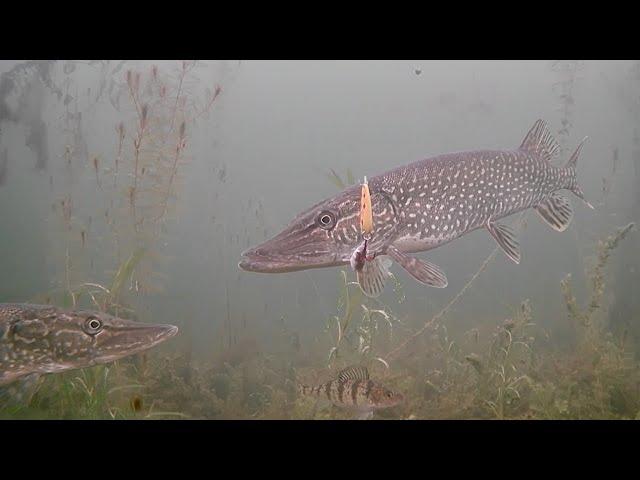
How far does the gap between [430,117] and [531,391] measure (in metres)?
48.9

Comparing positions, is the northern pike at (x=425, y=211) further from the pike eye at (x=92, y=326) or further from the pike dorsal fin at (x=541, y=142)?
the pike eye at (x=92, y=326)

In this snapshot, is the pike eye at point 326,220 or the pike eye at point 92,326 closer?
the pike eye at point 92,326

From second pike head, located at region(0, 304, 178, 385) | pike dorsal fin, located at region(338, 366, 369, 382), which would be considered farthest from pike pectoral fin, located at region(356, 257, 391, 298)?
second pike head, located at region(0, 304, 178, 385)

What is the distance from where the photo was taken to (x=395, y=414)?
5.61m

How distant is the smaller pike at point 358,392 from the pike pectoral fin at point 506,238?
6.87 ft

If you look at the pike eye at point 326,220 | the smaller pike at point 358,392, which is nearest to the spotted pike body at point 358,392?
→ the smaller pike at point 358,392

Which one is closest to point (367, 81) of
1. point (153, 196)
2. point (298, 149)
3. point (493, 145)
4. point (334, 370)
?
point (298, 149)

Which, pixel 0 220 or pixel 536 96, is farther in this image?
pixel 536 96

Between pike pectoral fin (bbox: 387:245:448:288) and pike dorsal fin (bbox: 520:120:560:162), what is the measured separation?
2440mm

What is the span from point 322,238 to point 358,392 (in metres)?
1.65

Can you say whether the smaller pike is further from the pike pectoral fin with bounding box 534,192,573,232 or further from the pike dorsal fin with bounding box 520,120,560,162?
the pike dorsal fin with bounding box 520,120,560,162

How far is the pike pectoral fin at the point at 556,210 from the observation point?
5500mm

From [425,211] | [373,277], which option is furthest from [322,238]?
[425,211]

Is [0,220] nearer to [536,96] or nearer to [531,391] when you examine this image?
[531,391]
